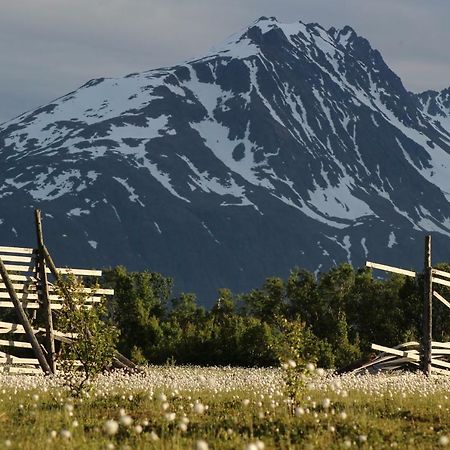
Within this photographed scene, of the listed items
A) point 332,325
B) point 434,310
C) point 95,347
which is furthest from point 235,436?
point 434,310

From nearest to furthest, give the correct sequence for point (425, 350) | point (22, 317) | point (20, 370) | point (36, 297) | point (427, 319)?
1. point (22, 317)
2. point (20, 370)
3. point (36, 297)
4. point (425, 350)
5. point (427, 319)

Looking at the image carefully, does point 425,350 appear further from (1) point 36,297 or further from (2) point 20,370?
(2) point 20,370

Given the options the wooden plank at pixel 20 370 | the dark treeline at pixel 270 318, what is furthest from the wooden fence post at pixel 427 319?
the dark treeline at pixel 270 318

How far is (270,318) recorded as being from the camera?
61.0 meters

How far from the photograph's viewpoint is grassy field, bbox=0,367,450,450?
10.7 m

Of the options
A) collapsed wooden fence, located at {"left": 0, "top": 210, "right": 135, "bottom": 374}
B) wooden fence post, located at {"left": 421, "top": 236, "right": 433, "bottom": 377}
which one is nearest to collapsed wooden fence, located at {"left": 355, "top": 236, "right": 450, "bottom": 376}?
wooden fence post, located at {"left": 421, "top": 236, "right": 433, "bottom": 377}

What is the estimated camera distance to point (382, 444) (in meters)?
10.9

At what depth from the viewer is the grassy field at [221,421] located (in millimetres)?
10664

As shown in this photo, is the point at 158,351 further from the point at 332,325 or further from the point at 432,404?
the point at 432,404

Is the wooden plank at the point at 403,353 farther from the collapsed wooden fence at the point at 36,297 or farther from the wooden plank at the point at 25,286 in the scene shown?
the wooden plank at the point at 25,286

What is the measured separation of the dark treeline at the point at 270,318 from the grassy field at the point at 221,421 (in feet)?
87.2

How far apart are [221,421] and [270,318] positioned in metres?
48.4

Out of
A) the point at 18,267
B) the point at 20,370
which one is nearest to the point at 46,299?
the point at 18,267

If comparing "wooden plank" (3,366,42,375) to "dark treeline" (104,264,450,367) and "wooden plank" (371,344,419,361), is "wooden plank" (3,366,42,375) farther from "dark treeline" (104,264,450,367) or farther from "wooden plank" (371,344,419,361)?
"dark treeline" (104,264,450,367)
